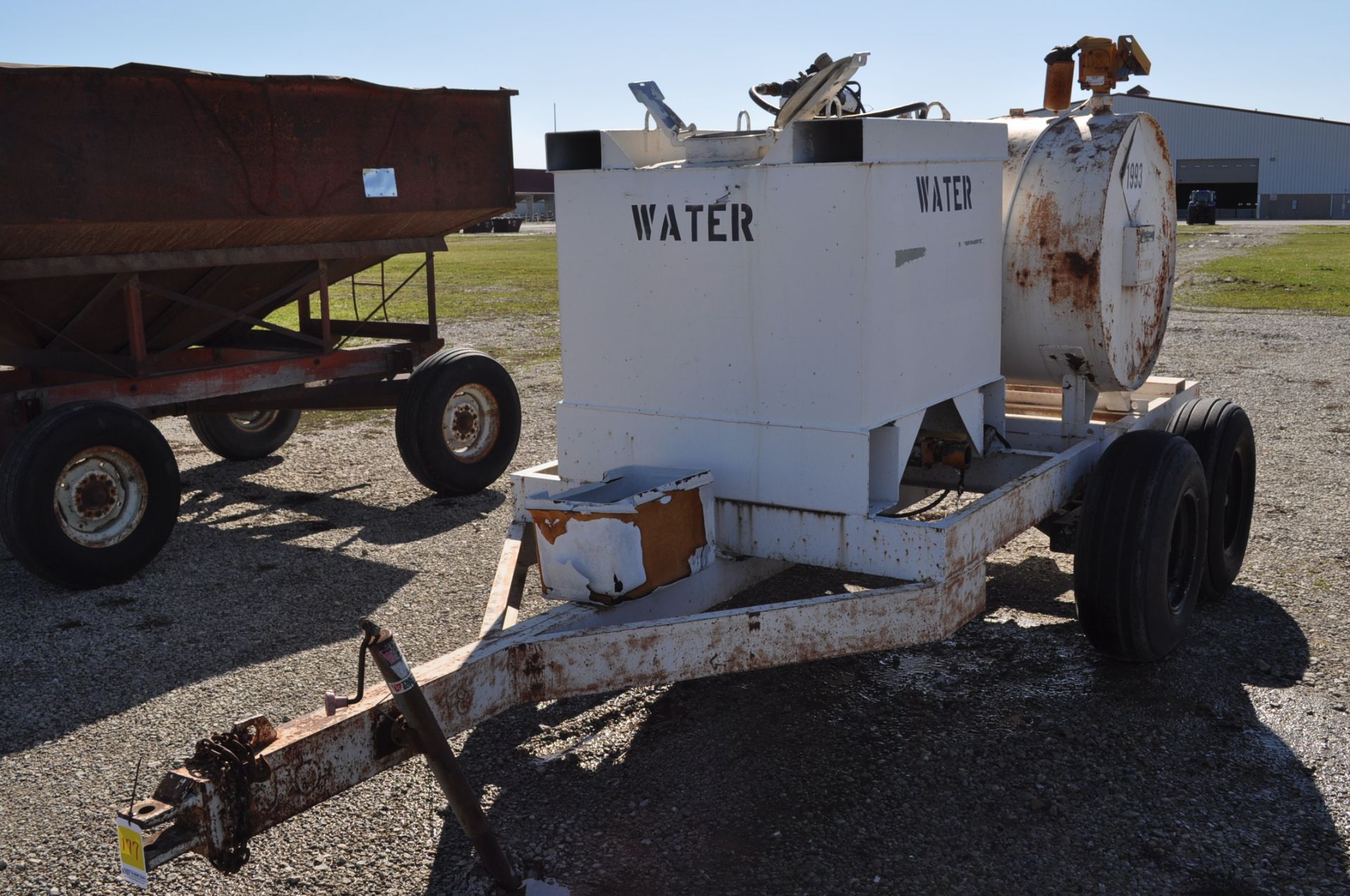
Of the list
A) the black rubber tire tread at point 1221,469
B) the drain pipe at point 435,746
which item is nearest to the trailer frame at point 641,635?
the drain pipe at point 435,746

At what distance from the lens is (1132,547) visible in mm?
4602

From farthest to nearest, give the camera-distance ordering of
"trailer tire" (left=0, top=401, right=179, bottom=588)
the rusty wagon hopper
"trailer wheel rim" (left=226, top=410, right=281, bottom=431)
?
"trailer wheel rim" (left=226, top=410, right=281, bottom=431) → the rusty wagon hopper → "trailer tire" (left=0, top=401, right=179, bottom=588)

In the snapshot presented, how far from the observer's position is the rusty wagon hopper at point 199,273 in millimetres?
6152

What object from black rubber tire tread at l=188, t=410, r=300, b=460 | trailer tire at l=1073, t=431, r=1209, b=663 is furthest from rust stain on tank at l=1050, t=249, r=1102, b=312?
black rubber tire tread at l=188, t=410, r=300, b=460

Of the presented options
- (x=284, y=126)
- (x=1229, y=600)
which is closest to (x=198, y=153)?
(x=284, y=126)

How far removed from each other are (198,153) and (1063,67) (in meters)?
4.49

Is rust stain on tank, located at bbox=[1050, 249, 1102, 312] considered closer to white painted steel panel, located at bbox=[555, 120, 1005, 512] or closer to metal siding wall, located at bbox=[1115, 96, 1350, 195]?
white painted steel panel, located at bbox=[555, 120, 1005, 512]

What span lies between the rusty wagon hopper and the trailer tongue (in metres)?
2.75

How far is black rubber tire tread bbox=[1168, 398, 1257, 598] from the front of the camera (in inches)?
222

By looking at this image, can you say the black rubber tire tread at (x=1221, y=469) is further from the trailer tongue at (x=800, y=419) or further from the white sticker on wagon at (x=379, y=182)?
the white sticker on wagon at (x=379, y=182)

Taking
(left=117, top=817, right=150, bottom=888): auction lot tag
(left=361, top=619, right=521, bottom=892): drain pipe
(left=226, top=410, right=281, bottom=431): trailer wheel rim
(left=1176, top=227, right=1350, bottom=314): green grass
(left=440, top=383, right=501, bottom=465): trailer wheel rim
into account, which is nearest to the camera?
(left=117, top=817, right=150, bottom=888): auction lot tag

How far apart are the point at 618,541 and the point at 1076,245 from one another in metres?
2.60

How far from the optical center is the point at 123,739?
452 cm

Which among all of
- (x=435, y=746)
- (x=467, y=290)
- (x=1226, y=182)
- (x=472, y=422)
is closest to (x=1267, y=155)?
(x=1226, y=182)
